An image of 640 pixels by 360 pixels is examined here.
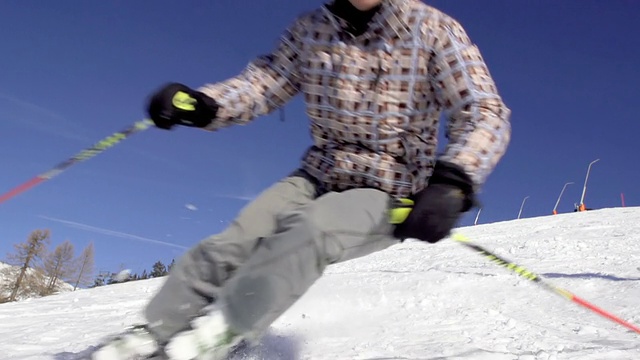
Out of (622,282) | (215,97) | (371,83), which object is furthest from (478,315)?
(215,97)

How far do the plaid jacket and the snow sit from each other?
1.05 m

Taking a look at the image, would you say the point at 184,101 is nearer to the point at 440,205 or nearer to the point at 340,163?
the point at 340,163

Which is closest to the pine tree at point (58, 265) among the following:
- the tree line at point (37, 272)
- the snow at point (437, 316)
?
the tree line at point (37, 272)

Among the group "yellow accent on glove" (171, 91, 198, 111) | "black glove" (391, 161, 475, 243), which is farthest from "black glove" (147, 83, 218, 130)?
"black glove" (391, 161, 475, 243)

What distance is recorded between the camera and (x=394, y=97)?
247cm

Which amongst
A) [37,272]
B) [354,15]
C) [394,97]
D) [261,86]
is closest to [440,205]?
[394,97]

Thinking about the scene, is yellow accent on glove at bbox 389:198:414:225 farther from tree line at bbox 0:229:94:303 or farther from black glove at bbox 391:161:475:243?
tree line at bbox 0:229:94:303

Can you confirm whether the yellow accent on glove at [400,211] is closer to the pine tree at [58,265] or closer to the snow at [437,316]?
the snow at [437,316]

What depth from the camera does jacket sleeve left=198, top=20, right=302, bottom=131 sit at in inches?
113

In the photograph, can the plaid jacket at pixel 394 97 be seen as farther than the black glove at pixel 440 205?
Yes

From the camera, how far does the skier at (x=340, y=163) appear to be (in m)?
2.07

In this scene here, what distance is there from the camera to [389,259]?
8.49 metres

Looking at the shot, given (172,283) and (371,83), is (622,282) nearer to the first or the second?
(371,83)

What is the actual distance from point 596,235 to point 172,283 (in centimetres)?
806
